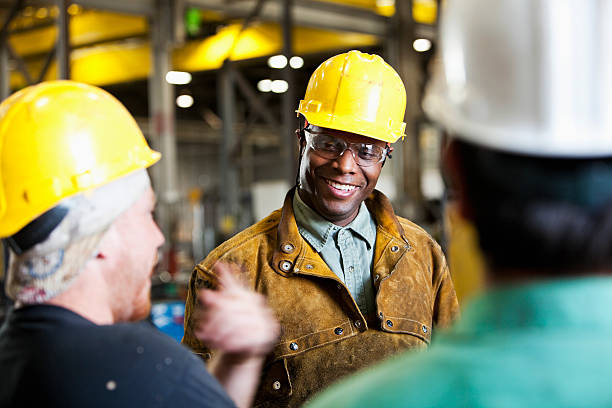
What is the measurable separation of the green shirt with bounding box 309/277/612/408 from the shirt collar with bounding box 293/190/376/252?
169 cm

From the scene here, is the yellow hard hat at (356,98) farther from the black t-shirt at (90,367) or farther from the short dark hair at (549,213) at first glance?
the short dark hair at (549,213)

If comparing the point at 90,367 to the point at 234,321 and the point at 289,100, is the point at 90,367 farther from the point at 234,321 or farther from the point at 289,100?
the point at 289,100

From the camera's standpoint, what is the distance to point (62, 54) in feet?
25.2

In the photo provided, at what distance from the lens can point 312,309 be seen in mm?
2607

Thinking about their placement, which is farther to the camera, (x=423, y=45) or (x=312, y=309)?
(x=423, y=45)

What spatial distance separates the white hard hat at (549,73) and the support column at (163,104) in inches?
418

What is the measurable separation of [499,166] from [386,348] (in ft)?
5.49

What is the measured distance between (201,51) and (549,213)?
13.2m

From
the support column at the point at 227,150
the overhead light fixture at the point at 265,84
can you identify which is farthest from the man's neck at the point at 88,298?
the overhead light fixture at the point at 265,84

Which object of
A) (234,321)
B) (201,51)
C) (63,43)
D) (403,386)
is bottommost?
(201,51)

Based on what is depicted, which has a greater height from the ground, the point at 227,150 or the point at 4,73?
the point at 4,73

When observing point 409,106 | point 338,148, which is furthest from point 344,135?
point 409,106

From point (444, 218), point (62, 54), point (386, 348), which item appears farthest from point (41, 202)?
point (444, 218)

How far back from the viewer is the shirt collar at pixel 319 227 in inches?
108
